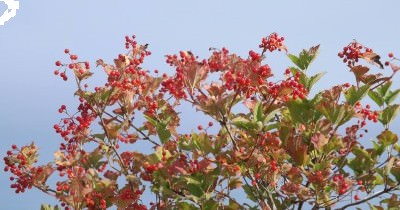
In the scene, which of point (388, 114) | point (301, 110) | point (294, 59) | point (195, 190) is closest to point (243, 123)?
point (301, 110)

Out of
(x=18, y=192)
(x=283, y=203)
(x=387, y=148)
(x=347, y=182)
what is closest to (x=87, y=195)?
(x=18, y=192)

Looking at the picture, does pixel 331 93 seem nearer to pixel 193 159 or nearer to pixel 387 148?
pixel 387 148

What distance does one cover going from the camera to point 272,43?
7629mm

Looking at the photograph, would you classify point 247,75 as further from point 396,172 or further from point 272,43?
point 396,172

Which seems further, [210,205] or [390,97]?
[390,97]

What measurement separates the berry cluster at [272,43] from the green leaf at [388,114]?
154 centimetres

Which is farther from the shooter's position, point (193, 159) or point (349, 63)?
point (349, 63)

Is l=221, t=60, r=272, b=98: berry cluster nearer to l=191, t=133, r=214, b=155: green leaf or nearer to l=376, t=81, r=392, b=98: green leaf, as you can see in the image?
l=191, t=133, r=214, b=155: green leaf

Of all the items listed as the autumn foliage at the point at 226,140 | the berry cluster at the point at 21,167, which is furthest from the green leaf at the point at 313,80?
the berry cluster at the point at 21,167

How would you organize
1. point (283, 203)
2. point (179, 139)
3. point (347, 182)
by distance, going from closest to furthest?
point (347, 182)
point (179, 139)
point (283, 203)

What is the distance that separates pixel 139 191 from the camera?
7.45m

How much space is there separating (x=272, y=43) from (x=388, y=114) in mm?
1723

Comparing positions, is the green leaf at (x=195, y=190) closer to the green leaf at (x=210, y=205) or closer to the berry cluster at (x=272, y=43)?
the green leaf at (x=210, y=205)

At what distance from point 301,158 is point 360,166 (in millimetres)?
1161
